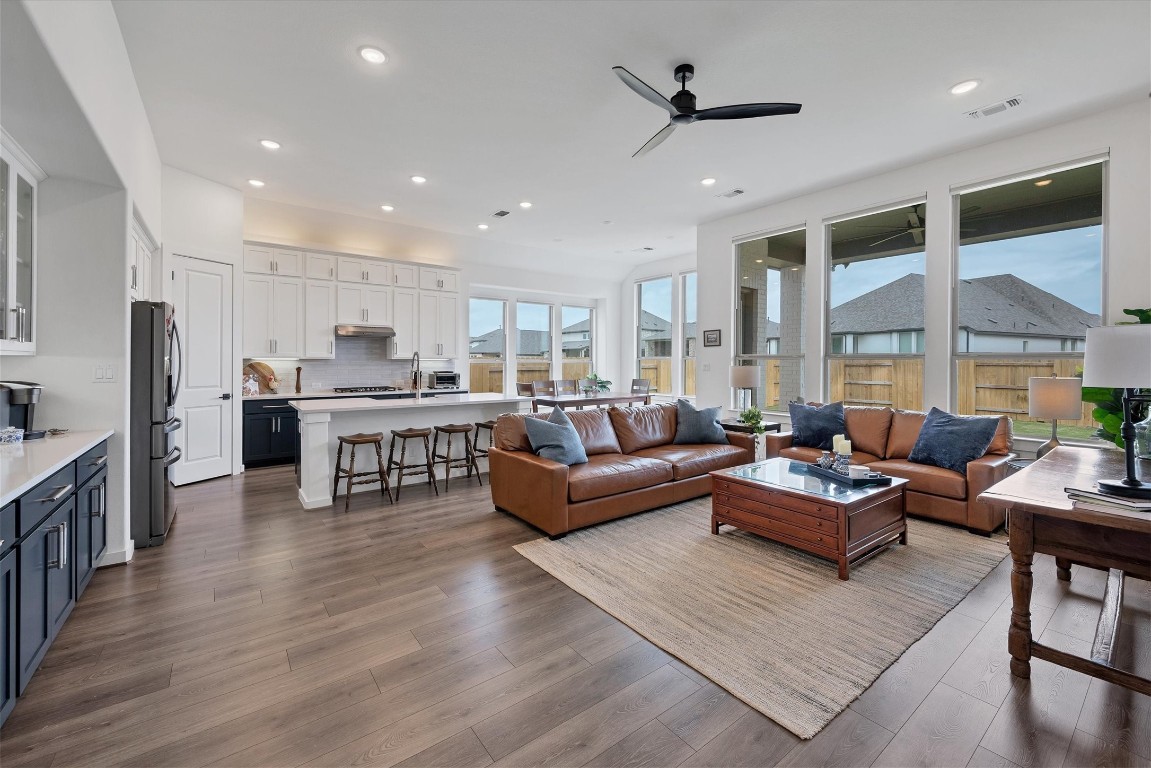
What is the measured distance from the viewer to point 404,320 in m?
7.29

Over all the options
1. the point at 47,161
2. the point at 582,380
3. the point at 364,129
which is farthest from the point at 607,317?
the point at 47,161

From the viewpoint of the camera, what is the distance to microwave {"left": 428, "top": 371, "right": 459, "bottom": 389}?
7.54 m

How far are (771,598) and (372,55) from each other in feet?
13.0

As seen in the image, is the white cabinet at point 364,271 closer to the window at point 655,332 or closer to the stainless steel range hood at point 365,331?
the stainless steel range hood at point 365,331

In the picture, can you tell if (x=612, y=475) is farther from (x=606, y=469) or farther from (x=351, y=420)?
(x=351, y=420)

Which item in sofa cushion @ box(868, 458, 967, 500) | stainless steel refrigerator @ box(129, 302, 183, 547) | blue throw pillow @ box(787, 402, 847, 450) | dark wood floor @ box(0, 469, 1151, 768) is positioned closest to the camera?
dark wood floor @ box(0, 469, 1151, 768)

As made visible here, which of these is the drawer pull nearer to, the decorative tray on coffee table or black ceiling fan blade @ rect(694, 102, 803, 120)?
black ceiling fan blade @ rect(694, 102, 803, 120)

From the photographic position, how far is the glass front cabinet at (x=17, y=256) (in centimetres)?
258

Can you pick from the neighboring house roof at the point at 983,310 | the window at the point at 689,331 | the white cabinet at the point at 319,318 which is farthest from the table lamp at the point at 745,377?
the white cabinet at the point at 319,318

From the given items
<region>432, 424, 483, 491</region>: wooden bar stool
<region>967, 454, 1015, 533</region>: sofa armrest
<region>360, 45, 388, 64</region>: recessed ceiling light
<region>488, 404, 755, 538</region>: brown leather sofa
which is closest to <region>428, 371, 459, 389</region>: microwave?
<region>432, 424, 483, 491</region>: wooden bar stool

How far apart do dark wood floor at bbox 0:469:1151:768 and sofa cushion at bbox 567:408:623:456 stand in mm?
1659

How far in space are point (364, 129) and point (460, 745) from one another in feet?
14.3

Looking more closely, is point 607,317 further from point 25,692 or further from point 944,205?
point 25,692

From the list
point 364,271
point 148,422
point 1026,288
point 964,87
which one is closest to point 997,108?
point 964,87
